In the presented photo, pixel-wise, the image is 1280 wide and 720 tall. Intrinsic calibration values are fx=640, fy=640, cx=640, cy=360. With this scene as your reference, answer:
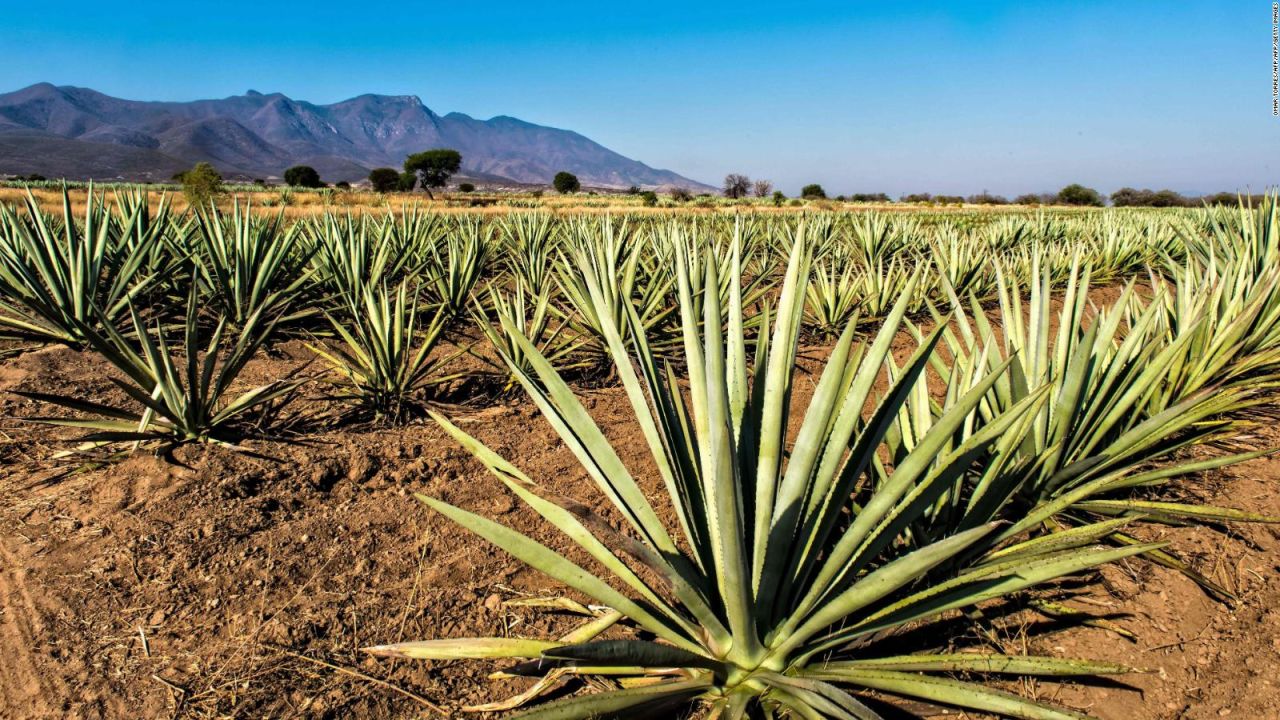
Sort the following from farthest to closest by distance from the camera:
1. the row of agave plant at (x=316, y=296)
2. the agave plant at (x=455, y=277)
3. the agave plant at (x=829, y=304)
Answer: the agave plant at (x=455, y=277) → the agave plant at (x=829, y=304) → the row of agave plant at (x=316, y=296)

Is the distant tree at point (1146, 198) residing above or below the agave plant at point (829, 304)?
above

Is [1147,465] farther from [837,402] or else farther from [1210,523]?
[837,402]

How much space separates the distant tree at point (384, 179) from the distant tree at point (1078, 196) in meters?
57.3

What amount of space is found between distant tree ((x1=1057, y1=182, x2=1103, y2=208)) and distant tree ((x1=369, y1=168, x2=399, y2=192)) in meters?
57.3

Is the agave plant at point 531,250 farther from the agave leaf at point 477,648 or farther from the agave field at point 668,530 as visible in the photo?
the agave leaf at point 477,648

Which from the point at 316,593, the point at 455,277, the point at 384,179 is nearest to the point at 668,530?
the point at 316,593

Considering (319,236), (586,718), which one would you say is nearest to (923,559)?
(586,718)

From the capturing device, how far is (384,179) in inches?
2159

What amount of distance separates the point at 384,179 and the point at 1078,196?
59322mm

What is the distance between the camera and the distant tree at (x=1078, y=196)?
54219mm

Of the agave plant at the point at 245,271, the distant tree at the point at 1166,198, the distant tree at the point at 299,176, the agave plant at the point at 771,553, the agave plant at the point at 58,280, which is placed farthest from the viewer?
the distant tree at the point at 299,176

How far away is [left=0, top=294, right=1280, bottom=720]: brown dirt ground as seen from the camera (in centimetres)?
143

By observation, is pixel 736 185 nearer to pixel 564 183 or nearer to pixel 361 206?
pixel 564 183

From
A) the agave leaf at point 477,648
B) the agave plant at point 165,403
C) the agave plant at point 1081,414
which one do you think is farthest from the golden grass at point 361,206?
the agave plant at point 1081,414
